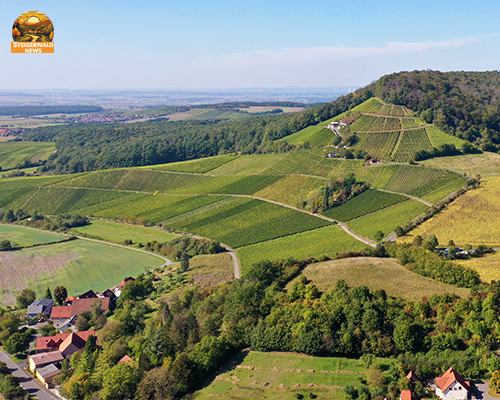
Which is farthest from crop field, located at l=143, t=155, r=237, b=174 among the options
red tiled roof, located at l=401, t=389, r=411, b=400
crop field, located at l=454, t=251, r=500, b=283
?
red tiled roof, located at l=401, t=389, r=411, b=400

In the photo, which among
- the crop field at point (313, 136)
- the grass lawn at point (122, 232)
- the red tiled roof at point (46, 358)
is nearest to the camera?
the red tiled roof at point (46, 358)

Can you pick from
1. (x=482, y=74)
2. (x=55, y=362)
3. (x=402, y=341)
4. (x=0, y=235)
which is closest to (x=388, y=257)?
(x=402, y=341)

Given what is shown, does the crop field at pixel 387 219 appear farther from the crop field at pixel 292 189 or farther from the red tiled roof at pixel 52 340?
A: the red tiled roof at pixel 52 340

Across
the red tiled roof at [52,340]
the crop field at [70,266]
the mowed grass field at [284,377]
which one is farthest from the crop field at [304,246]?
the mowed grass field at [284,377]

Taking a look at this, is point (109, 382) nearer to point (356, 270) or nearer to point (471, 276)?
point (356, 270)

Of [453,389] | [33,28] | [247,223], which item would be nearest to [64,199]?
[247,223]

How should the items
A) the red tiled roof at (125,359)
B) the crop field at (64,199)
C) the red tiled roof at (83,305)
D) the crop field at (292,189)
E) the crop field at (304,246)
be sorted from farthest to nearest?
the crop field at (64,199), the crop field at (292,189), the crop field at (304,246), the red tiled roof at (83,305), the red tiled roof at (125,359)
